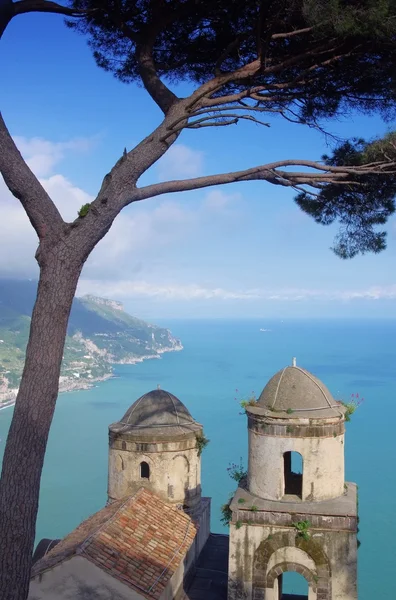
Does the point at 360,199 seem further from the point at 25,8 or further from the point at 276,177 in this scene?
the point at 25,8

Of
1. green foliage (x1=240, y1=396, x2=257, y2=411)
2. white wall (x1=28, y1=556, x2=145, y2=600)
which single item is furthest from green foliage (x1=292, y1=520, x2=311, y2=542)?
white wall (x1=28, y1=556, x2=145, y2=600)

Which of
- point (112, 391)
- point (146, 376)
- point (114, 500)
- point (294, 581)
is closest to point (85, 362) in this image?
point (146, 376)

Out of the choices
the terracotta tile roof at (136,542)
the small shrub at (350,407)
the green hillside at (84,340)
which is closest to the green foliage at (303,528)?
the small shrub at (350,407)

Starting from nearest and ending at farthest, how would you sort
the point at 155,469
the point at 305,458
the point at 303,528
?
the point at 303,528 → the point at 305,458 → the point at 155,469

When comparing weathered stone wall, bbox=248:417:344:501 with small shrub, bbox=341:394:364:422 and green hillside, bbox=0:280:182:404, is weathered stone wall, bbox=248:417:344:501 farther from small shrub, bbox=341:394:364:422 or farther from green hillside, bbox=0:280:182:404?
green hillside, bbox=0:280:182:404

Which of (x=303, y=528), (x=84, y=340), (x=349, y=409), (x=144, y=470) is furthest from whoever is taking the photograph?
(x=84, y=340)

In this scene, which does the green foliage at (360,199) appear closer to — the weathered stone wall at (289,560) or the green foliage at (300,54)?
the green foliage at (300,54)

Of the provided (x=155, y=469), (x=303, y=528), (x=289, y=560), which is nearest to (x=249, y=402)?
(x=303, y=528)
